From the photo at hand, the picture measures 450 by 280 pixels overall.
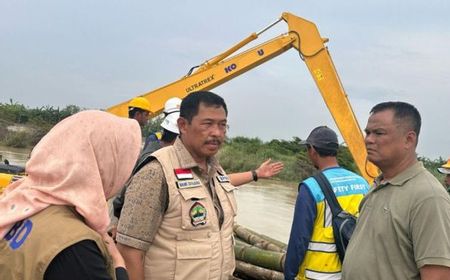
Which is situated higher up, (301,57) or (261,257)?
(301,57)

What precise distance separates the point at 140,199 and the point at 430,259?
1363mm

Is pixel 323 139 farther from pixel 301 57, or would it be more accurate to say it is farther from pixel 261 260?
pixel 301 57

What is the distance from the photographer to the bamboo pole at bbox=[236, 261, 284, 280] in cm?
464

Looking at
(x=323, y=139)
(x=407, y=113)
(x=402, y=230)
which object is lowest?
(x=402, y=230)

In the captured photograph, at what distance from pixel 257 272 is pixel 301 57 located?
509 centimetres

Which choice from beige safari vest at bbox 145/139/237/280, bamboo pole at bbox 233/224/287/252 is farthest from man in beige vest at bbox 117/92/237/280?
bamboo pole at bbox 233/224/287/252

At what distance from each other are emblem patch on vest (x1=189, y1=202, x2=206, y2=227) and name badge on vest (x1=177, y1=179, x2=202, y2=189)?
0.33 feet

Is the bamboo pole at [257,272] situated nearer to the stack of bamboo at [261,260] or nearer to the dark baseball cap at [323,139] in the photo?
the stack of bamboo at [261,260]

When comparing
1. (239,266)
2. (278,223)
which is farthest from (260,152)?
(239,266)

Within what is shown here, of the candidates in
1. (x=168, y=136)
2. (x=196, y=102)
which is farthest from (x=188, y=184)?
(x=168, y=136)

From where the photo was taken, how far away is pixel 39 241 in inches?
55.9

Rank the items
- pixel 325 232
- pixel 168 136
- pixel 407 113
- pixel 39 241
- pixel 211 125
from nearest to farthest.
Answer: pixel 39 241 < pixel 407 113 < pixel 211 125 < pixel 325 232 < pixel 168 136

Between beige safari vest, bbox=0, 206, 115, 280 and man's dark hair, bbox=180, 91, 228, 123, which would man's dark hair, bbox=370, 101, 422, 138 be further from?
beige safari vest, bbox=0, 206, 115, 280

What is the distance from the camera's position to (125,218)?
239 cm
